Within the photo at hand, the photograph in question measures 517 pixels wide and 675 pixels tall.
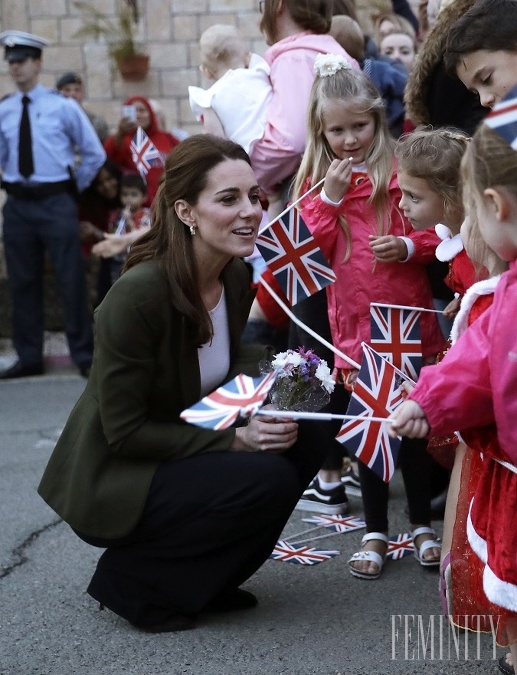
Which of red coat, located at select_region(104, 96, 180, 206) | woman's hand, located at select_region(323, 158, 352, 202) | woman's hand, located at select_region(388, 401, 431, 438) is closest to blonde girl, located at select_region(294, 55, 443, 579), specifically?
woman's hand, located at select_region(323, 158, 352, 202)

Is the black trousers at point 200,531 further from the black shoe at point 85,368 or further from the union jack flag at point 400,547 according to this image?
the black shoe at point 85,368

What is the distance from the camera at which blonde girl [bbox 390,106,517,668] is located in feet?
7.38

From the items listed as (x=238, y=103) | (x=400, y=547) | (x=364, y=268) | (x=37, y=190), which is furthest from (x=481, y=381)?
(x=37, y=190)

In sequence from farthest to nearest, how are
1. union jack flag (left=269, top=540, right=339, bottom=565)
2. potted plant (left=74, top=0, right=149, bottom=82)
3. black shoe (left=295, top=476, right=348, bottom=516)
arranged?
1. potted plant (left=74, top=0, right=149, bottom=82)
2. black shoe (left=295, top=476, right=348, bottom=516)
3. union jack flag (left=269, top=540, right=339, bottom=565)

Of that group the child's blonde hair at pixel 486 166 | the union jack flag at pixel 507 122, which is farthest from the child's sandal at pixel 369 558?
the union jack flag at pixel 507 122

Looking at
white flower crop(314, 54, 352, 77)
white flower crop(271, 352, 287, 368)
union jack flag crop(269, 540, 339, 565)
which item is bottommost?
union jack flag crop(269, 540, 339, 565)

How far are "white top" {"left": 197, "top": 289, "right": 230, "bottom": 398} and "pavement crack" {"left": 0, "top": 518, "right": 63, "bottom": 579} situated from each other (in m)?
1.00

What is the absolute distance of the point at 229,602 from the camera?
3320 mm

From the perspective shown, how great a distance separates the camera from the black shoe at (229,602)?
10.9 ft

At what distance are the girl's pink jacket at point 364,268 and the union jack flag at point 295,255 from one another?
0.08m

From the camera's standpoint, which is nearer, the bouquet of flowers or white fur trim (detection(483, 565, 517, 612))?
white fur trim (detection(483, 565, 517, 612))

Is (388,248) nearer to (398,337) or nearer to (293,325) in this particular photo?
(398,337)

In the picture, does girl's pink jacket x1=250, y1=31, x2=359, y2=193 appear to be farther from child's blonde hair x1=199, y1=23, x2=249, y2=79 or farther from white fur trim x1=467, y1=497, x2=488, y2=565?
white fur trim x1=467, y1=497, x2=488, y2=565

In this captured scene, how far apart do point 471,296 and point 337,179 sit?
113 cm
